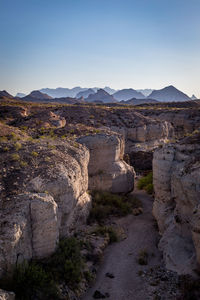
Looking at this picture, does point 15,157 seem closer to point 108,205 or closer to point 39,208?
point 39,208

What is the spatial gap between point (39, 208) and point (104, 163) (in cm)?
875

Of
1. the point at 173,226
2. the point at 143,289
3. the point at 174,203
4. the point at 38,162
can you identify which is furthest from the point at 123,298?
the point at 38,162

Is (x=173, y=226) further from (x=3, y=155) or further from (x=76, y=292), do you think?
(x=3, y=155)

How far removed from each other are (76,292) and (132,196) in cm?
1017

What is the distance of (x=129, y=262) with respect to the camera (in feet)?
36.2

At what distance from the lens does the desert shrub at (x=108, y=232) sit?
12.8m

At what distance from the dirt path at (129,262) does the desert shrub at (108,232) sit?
30cm

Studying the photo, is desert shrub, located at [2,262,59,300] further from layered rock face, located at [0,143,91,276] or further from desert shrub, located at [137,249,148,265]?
desert shrub, located at [137,249,148,265]

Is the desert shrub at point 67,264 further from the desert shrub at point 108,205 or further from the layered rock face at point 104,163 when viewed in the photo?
the layered rock face at point 104,163

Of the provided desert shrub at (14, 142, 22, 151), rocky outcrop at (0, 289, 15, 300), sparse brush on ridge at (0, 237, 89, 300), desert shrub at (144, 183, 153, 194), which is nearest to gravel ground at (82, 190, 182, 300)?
sparse brush on ridge at (0, 237, 89, 300)

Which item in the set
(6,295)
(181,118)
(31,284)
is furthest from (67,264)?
(181,118)

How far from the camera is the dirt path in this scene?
930 centimetres

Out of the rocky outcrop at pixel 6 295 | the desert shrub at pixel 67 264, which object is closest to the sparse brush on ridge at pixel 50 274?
the desert shrub at pixel 67 264

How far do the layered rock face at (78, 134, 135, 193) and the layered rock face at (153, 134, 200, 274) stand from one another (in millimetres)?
4549
